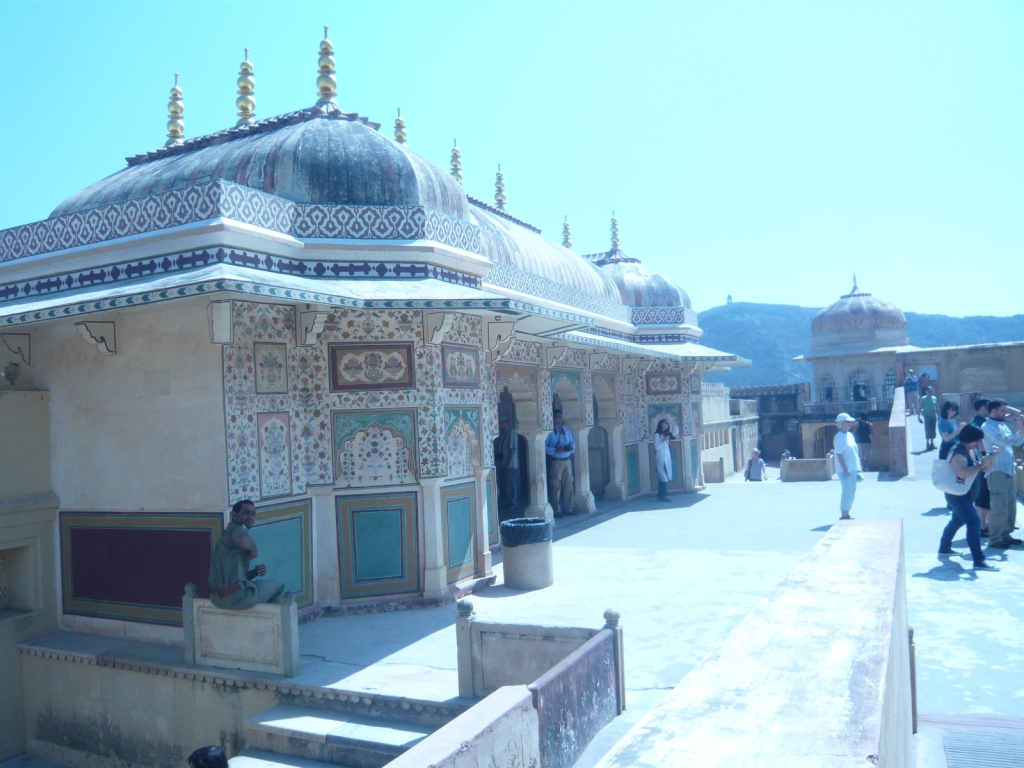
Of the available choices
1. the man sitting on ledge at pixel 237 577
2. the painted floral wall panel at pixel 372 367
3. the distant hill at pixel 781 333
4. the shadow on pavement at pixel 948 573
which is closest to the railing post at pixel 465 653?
the man sitting on ledge at pixel 237 577

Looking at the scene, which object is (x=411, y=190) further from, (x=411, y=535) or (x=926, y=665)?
(x=926, y=665)

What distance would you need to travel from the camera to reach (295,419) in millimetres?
7484

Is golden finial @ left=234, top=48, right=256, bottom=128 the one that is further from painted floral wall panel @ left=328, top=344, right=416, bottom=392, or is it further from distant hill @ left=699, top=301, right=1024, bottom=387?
distant hill @ left=699, top=301, right=1024, bottom=387

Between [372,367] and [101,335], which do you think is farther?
[372,367]

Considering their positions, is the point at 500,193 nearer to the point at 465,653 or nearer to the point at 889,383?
the point at 465,653

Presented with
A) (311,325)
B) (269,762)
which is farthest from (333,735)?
(311,325)

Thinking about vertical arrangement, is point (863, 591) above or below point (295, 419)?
below

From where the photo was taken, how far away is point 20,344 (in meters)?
7.78

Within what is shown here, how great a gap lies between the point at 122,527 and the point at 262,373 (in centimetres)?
191

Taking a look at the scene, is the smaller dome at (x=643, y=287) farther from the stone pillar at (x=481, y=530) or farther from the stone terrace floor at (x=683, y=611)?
the stone pillar at (x=481, y=530)

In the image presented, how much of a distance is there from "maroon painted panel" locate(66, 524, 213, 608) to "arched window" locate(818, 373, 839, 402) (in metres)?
35.3

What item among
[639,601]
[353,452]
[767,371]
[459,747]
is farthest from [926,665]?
[767,371]

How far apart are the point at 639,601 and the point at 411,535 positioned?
2.26 meters

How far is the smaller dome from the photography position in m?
16.6
